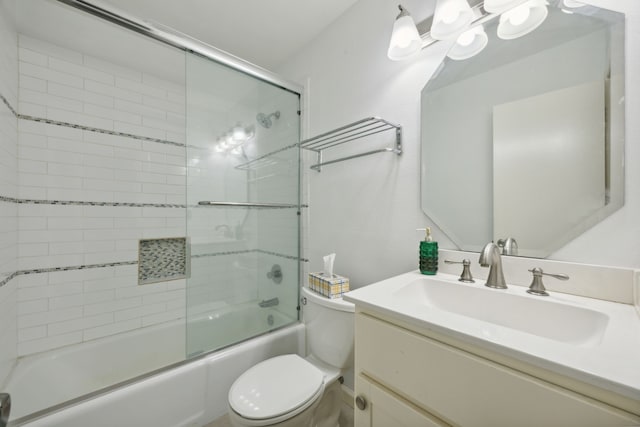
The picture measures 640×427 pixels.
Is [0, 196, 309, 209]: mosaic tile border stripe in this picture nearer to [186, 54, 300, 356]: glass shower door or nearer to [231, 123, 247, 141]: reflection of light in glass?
[186, 54, 300, 356]: glass shower door

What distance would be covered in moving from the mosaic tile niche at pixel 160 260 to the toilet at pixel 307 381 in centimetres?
127

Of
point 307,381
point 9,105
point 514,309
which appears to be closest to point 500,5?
point 514,309

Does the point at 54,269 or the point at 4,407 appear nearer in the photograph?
the point at 4,407

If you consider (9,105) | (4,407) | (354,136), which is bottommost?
(4,407)

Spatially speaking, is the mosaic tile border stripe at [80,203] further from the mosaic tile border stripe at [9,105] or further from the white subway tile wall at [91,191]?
the mosaic tile border stripe at [9,105]

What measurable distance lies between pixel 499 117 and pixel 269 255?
1.53 m

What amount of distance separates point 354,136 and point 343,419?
161 cm

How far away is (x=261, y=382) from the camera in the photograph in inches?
41.8

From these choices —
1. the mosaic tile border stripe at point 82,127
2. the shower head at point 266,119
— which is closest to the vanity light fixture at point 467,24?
the shower head at point 266,119

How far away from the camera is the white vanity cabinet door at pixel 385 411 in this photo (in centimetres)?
61

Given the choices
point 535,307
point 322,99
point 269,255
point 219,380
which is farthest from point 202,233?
point 535,307

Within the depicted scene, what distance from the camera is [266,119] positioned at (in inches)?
68.6

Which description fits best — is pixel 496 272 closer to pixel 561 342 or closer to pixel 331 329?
pixel 561 342

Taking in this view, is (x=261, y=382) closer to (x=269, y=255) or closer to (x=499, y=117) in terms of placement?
(x=269, y=255)
